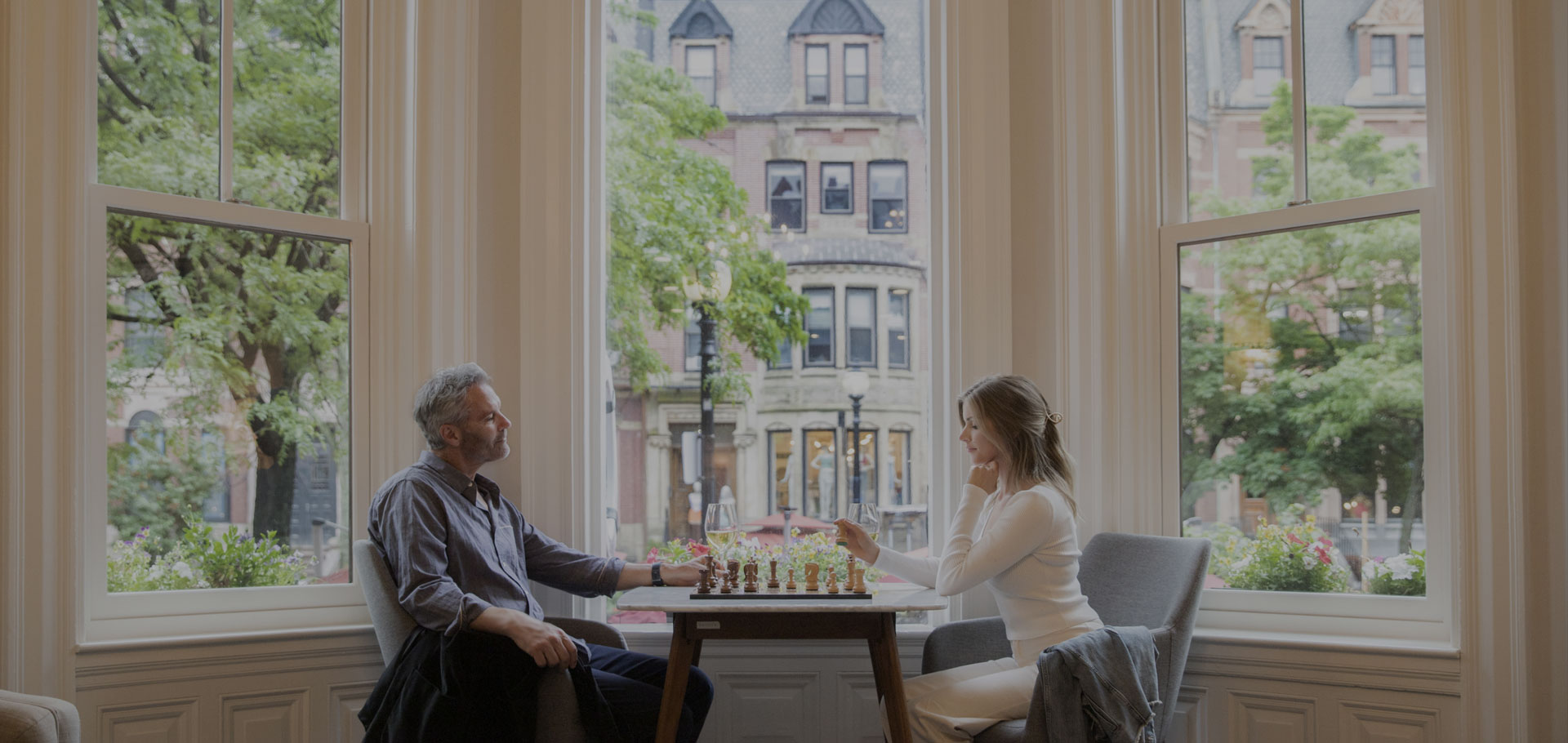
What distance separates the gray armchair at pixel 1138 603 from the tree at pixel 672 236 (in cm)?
114

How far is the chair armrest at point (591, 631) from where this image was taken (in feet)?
9.73

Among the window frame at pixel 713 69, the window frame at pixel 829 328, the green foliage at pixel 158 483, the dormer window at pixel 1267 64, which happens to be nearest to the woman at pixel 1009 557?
the window frame at pixel 829 328

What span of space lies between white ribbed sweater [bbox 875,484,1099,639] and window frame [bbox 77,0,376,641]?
179 centimetres

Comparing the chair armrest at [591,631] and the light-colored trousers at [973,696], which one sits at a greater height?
the chair armrest at [591,631]

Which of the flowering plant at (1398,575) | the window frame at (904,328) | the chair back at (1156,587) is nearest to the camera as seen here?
the chair back at (1156,587)

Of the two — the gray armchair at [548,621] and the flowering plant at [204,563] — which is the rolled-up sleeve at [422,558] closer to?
the gray armchair at [548,621]

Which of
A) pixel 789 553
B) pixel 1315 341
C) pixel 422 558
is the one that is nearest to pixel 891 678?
pixel 789 553

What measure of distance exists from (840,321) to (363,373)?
4.93 ft

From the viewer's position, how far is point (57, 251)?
2695 millimetres

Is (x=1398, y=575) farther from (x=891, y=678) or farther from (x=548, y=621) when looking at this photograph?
(x=548, y=621)

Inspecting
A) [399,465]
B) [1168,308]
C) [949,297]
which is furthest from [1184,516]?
[399,465]

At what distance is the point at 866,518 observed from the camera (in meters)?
2.74

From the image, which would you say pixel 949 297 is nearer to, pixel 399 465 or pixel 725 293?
pixel 725 293

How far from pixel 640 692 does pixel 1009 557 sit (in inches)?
38.1
